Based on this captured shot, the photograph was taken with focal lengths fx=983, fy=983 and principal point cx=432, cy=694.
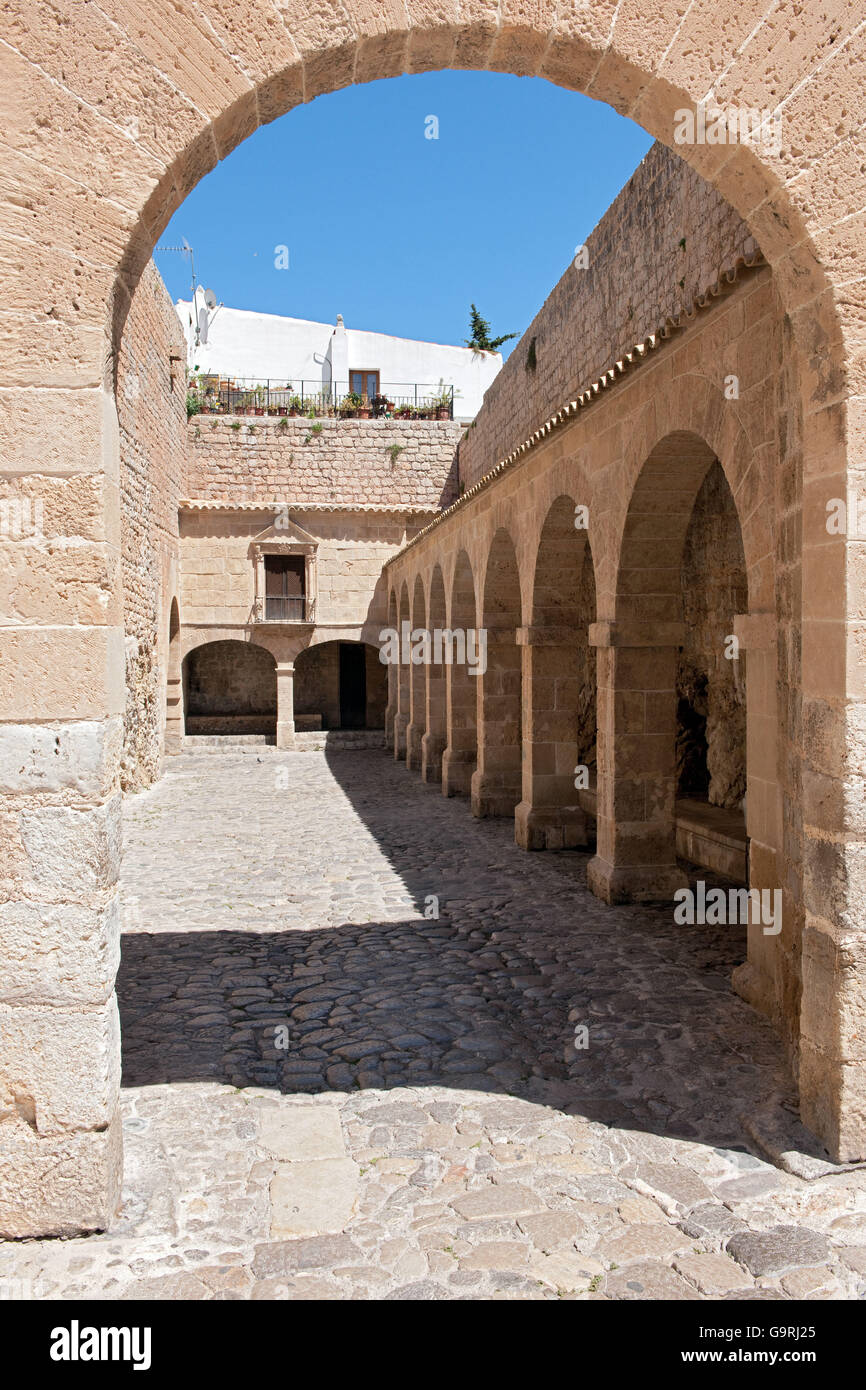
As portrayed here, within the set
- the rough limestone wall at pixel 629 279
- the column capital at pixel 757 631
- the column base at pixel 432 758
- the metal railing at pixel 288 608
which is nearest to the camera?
the column capital at pixel 757 631

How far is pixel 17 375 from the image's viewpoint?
2906 millimetres

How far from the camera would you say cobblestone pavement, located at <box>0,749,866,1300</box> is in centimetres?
288

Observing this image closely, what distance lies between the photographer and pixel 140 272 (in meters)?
3.13

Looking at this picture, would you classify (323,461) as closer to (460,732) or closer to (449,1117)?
(460,732)

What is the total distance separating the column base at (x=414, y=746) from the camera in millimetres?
16750

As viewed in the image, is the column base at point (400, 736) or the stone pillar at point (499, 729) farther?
the column base at point (400, 736)

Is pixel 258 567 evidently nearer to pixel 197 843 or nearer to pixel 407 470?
pixel 407 470

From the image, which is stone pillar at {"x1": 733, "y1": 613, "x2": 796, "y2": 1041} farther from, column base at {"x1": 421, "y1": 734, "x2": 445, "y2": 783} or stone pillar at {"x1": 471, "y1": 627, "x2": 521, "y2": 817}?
column base at {"x1": 421, "y1": 734, "x2": 445, "y2": 783}

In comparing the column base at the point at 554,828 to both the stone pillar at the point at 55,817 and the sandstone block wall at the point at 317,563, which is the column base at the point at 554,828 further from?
the sandstone block wall at the point at 317,563

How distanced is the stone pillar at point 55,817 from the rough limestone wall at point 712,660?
7231 mm

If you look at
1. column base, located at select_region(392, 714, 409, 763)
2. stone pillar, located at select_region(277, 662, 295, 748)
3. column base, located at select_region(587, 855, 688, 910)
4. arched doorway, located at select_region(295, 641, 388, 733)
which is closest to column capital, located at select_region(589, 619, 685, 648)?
column base, located at select_region(587, 855, 688, 910)

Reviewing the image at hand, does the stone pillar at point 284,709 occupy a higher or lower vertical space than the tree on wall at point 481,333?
lower

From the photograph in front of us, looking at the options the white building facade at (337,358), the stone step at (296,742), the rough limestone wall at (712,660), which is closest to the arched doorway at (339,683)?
the stone step at (296,742)
